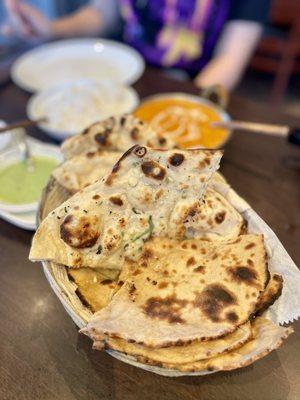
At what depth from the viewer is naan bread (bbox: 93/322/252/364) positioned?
70 cm

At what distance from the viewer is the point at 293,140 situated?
4.87 ft

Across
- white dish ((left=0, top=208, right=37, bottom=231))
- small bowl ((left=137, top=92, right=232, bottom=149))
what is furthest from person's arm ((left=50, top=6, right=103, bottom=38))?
white dish ((left=0, top=208, right=37, bottom=231))

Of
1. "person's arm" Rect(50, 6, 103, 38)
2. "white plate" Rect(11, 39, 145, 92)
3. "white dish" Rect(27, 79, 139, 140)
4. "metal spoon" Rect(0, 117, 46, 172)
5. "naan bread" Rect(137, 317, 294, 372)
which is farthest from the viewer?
"person's arm" Rect(50, 6, 103, 38)

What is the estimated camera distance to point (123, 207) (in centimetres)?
89

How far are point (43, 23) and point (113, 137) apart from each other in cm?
160

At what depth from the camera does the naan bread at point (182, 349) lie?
0.70 meters

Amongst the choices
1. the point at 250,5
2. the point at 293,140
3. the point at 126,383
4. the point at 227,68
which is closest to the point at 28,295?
the point at 126,383

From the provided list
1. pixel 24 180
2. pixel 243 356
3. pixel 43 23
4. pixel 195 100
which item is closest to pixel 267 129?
pixel 195 100

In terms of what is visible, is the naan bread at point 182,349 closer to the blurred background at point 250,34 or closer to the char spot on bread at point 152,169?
the char spot on bread at point 152,169

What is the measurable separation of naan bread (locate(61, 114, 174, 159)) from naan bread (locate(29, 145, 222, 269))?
24 cm

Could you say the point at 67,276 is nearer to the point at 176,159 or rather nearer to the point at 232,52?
the point at 176,159

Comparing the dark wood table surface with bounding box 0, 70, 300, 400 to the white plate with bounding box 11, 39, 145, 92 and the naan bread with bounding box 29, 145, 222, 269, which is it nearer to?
the naan bread with bounding box 29, 145, 222, 269

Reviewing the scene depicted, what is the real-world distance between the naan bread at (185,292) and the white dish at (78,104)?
80cm

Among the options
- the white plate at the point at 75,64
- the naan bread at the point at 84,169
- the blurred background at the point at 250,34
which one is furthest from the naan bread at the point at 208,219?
the blurred background at the point at 250,34
